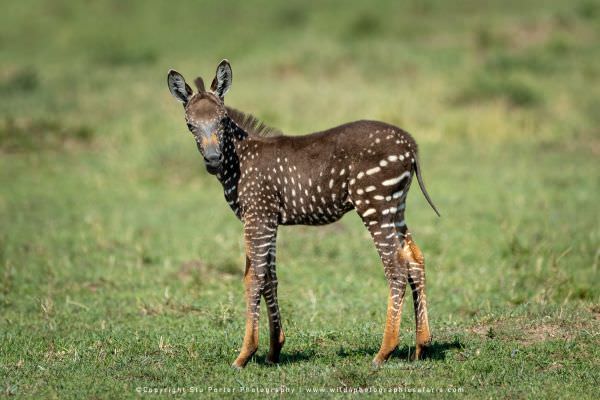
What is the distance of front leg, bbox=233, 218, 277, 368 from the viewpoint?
8773mm

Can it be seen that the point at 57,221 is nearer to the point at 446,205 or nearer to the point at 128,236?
the point at 128,236

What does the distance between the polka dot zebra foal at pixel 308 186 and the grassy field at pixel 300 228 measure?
682 mm

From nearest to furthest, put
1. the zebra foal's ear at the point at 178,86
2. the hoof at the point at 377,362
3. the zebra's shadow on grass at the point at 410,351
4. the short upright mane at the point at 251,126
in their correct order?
the hoof at the point at 377,362
the zebra's shadow on grass at the point at 410,351
the zebra foal's ear at the point at 178,86
the short upright mane at the point at 251,126

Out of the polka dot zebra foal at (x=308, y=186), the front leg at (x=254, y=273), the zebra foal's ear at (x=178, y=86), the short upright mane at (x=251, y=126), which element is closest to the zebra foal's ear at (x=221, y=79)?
the polka dot zebra foal at (x=308, y=186)

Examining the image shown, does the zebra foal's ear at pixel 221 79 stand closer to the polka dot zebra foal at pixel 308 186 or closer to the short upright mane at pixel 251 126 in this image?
the polka dot zebra foal at pixel 308 186

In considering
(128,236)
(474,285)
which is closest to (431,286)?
(474,285)

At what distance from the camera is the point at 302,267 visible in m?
13.9

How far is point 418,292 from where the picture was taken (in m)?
8.87

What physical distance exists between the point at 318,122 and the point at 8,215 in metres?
8.77

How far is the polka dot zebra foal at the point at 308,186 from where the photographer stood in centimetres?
862

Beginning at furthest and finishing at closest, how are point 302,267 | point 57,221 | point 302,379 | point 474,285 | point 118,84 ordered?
1. point 118,84
2. point 57,221
3. point 302,267
4. point 474,285
5. point 302,379

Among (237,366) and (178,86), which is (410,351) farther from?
(178,86)

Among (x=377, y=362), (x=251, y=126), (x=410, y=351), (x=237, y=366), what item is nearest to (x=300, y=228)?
(x=251, y=126)

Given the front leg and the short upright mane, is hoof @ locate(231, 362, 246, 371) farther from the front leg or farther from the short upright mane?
the short upright mane
